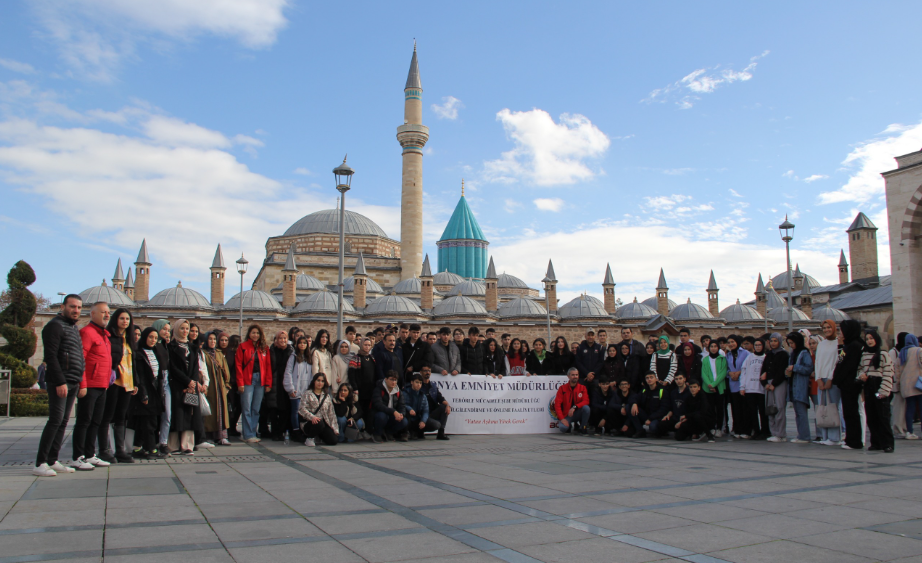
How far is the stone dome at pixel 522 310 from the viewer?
33812 mm

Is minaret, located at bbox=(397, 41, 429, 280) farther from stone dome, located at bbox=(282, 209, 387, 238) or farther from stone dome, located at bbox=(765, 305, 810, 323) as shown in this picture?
stone dome, located at bbox=(765, 305, 810, 323)

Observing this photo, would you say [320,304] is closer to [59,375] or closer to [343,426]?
[343,426]

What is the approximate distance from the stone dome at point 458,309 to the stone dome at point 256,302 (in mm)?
8058

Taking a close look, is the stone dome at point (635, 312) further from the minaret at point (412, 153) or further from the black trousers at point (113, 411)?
the black trousers at point (113, 411)

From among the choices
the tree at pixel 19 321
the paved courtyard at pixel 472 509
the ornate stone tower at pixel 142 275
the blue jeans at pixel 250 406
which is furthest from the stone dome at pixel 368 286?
the paved courtyard at pixel 472 509

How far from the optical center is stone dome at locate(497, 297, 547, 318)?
33.8 m

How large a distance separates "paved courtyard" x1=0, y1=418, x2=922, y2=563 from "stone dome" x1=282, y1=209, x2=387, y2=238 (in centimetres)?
3670

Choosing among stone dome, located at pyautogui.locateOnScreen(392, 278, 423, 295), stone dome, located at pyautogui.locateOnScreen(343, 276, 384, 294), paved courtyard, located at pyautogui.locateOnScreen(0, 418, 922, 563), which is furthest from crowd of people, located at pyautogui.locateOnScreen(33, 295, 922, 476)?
stone dome, located at pyautogui.locateOnScreen(343, 276, 384, 294)

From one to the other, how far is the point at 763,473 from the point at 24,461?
7.22 metres

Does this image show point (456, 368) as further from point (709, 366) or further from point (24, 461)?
point (24, 461)

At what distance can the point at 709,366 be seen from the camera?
907cm

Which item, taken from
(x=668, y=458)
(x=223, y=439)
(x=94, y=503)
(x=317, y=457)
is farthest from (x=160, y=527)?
(x=668, y=458)

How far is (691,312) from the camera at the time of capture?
3716cm

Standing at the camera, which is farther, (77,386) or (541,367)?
(541,367)
